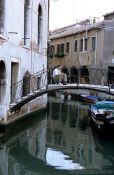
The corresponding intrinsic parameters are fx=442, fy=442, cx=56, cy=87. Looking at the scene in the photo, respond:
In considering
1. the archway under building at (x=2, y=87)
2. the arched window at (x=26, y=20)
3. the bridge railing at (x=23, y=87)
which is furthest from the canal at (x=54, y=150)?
the arched window at (x=26, y=20)

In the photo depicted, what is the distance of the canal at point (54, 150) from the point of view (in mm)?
9484

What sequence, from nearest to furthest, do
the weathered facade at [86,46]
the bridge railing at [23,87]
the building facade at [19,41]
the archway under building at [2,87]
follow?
the building facade at [19,41] < the archway under building at [2,87] < the bridge railing at [23,87] < the weathered facade at [86,46]

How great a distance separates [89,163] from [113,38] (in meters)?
14.5

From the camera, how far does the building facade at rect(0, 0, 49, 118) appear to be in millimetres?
12680

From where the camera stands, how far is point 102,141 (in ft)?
41.9

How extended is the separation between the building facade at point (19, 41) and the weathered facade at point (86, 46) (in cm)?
604

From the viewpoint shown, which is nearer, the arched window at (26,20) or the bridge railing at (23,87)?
the bridge railing at (23,87)

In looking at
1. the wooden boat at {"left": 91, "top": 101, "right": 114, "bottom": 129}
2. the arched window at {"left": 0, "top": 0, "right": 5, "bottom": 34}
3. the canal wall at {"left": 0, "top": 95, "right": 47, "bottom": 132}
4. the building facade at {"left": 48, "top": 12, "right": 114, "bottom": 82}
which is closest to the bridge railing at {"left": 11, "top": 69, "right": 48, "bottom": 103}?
the canal wall at {"left": 0, "top": 95, "right": 47, "bottom": 132}

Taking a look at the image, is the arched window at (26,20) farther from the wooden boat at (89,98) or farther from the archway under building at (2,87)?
the wooden boat at (89,98)

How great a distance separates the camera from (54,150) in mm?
11492

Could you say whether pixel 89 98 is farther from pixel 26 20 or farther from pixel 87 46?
pixel 26 20

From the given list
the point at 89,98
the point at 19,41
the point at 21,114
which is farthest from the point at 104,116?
the point at 89,98

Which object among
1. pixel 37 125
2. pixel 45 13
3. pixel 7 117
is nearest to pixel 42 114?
pixel 37 125

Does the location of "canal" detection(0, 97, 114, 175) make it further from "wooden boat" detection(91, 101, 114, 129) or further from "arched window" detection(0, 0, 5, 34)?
"arched window" detection(0, 0, 5, 34)
